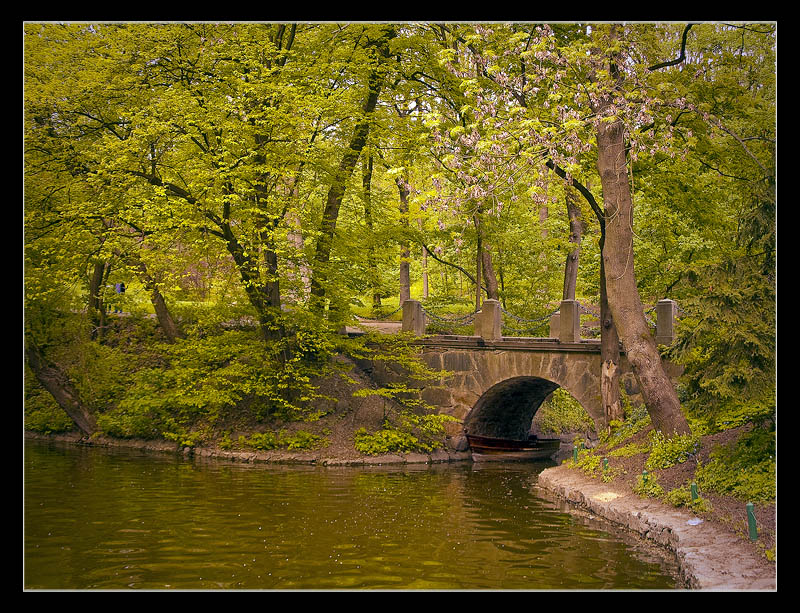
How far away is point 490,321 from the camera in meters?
20.0

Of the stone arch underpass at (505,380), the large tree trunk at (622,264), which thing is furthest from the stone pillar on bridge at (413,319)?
the large tree trunk at (622,264)

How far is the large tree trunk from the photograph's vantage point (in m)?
13.6

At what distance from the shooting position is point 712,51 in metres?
15.4

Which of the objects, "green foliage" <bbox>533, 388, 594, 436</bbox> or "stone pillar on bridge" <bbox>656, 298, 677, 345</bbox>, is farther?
"green foliage" <bbox>533, 388, 594, 436</bbox>

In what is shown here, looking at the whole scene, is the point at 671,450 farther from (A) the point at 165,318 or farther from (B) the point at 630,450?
(A) the point at 165,318

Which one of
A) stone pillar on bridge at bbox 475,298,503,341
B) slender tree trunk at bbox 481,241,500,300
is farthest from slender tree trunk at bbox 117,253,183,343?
slender tree trunk at bbox 481,241,500,300

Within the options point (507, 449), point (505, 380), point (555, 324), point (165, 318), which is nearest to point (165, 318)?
point (165, 318)

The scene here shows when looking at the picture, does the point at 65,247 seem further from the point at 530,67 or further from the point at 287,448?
the point at 530,67

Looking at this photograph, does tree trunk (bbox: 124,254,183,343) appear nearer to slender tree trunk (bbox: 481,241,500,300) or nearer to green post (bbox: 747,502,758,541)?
slender tree trunk (bbox: 481,241,500,300)

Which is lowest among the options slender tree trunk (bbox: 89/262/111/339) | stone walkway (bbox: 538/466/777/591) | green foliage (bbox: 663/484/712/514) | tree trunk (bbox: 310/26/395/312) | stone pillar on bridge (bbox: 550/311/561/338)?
stone walkway (bbox: 538/466/777/591)

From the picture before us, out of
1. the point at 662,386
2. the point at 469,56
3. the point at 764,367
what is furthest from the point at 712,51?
the point at 764,367

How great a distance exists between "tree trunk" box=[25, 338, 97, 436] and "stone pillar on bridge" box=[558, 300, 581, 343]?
11520 millimetres

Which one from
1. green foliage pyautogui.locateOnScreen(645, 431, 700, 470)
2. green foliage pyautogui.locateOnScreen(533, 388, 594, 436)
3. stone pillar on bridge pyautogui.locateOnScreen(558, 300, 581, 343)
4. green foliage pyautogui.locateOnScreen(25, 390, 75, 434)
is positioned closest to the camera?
green foliage pyautogui.locateOnScreen(645, 431, 700, 470)

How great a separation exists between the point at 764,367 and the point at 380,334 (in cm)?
1101
